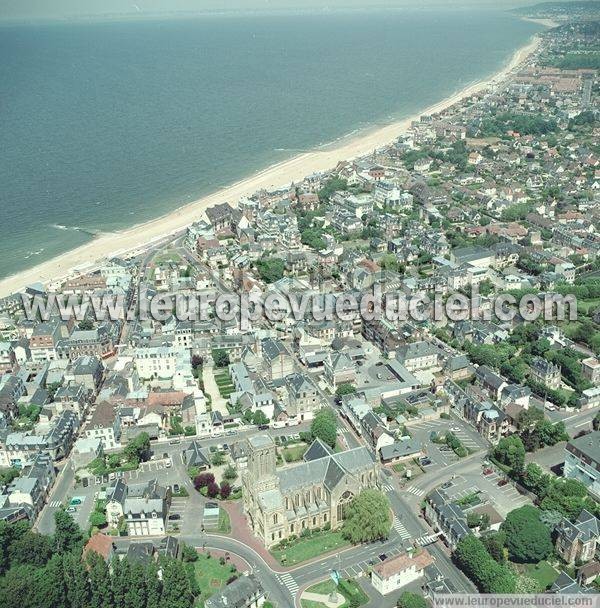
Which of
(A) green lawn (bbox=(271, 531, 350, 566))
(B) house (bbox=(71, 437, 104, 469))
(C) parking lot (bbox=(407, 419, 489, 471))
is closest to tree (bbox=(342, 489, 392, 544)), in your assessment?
(A) green lawn (bbox=(271, 531, 350, 566))

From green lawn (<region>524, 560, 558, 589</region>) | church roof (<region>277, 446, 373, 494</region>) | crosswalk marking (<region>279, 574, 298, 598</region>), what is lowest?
green lawn (<region>524, 560, 558, 589</region>)

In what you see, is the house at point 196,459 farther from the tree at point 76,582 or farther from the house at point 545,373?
the house at point 545,373

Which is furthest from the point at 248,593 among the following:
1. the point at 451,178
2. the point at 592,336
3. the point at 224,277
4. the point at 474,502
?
the point at 451,178

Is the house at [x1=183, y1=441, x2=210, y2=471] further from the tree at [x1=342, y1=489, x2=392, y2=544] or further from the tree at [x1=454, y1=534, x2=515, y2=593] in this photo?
the tree at [x1=454, y1=534, x2=515, y2=593]

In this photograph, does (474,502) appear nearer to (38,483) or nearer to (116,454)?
(116,454)

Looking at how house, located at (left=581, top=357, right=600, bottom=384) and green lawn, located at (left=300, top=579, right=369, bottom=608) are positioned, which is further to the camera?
house, located at (left=581, top=357, right=600, bottom=384)

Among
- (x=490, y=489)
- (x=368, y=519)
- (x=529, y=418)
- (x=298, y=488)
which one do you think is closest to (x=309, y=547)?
(x=298, y=488)
